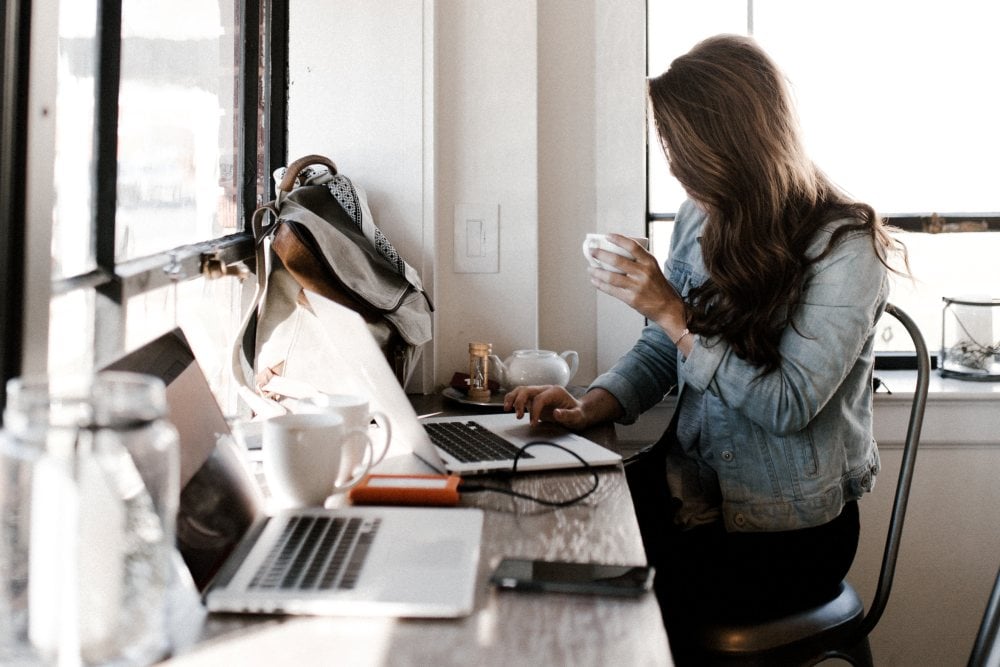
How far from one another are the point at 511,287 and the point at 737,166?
0.78 m

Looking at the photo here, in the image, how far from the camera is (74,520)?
27.7 inches

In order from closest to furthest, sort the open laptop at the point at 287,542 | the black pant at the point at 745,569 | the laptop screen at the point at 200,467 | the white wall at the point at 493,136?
the open laptop at the point at 287,542
the laptop screen at the point at 200,467
the black pant at the point at 745,569
the white wall at the point at 493,136

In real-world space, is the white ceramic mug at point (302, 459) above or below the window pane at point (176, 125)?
below

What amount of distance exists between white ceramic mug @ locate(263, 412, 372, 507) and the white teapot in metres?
0.86

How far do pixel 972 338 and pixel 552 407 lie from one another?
4.23 feet

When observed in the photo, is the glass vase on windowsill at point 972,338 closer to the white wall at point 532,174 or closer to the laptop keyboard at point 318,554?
the white wall at point 532,174

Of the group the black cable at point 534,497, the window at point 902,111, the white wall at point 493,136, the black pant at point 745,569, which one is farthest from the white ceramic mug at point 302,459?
the window at point 902,111

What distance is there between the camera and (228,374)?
188 cm

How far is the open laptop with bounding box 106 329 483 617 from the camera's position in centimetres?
85

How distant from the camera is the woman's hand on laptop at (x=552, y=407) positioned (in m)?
1.63

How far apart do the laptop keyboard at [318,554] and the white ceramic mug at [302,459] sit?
0.05 metres

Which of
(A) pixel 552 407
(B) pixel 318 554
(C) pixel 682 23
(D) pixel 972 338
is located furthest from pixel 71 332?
(D) pixel 972 338

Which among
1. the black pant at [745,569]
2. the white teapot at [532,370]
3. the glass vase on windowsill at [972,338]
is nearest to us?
the black pant at [745,569]

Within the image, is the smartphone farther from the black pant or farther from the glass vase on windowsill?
the glass vase on windowsill
